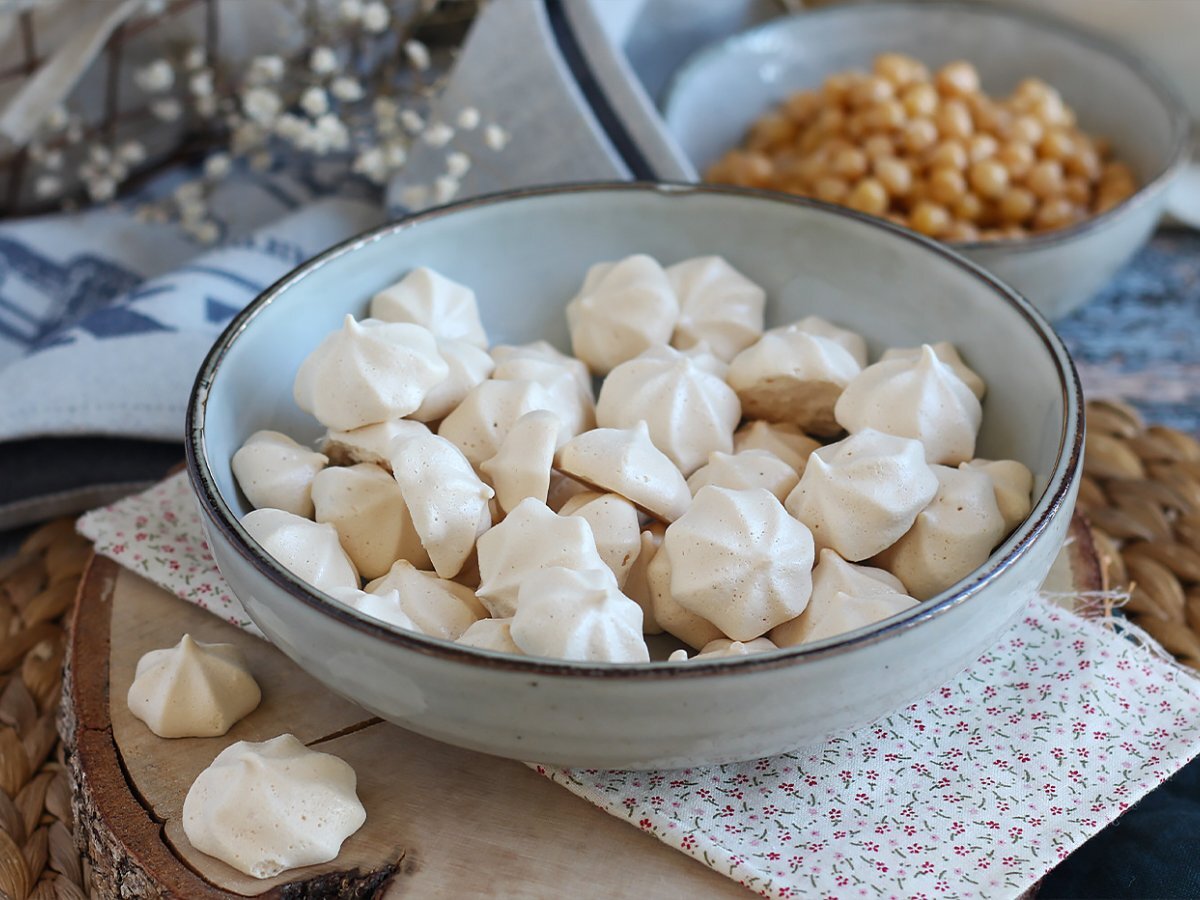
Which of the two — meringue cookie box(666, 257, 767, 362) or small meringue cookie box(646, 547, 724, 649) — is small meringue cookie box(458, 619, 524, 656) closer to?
small meringue cookie box(646, 547, 724, 649)

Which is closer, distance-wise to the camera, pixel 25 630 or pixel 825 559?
pixel 825 559

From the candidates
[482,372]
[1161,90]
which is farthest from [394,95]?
[1161,90]

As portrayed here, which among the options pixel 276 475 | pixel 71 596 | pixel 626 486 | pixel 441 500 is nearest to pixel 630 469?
pixel 626 486

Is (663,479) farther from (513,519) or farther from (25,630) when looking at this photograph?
(25,630)

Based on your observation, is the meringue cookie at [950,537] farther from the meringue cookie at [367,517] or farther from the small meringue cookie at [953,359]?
the meringue cookie at [367,517]

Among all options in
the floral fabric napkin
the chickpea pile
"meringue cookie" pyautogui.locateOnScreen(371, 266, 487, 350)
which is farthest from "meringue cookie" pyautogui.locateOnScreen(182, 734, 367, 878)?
the chickpea pile

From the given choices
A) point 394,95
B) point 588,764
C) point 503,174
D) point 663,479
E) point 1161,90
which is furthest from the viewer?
point 394,95

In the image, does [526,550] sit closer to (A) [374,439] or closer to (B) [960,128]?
(A) [374,439]
